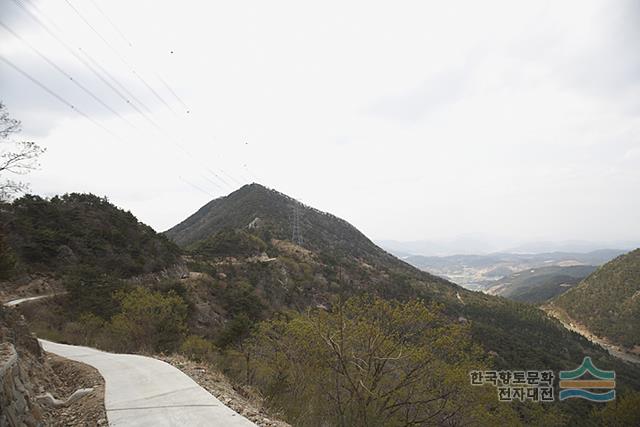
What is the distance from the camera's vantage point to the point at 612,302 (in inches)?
4397

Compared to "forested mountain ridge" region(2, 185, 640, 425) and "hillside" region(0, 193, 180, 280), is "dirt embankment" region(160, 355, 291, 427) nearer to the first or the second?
"forested mountain ridge" region(2, 185, 640, 425)

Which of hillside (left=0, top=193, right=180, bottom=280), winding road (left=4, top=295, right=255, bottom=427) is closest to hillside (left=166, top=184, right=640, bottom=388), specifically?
hillside (left=0, top=193, right=180, bottom=280)

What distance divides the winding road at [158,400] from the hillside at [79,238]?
1114 inches

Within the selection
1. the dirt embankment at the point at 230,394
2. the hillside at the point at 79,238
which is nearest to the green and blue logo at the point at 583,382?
the dirt embankment at the point at 230,394

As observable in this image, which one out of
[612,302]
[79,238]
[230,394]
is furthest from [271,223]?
[612,302]

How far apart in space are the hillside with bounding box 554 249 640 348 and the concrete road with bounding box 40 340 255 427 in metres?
139

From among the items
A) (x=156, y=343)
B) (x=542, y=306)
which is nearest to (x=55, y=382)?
(x=156, y=343)

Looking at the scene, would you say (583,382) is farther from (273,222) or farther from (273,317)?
(273,222)

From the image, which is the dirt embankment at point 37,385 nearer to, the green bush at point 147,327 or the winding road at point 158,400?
the winding road at point 158,400

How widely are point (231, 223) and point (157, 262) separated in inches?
2699

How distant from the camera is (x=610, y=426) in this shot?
36.7 meters

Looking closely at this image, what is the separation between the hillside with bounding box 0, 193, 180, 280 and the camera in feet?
115

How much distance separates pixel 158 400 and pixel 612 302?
150250 mm

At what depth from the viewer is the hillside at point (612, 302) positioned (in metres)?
103
